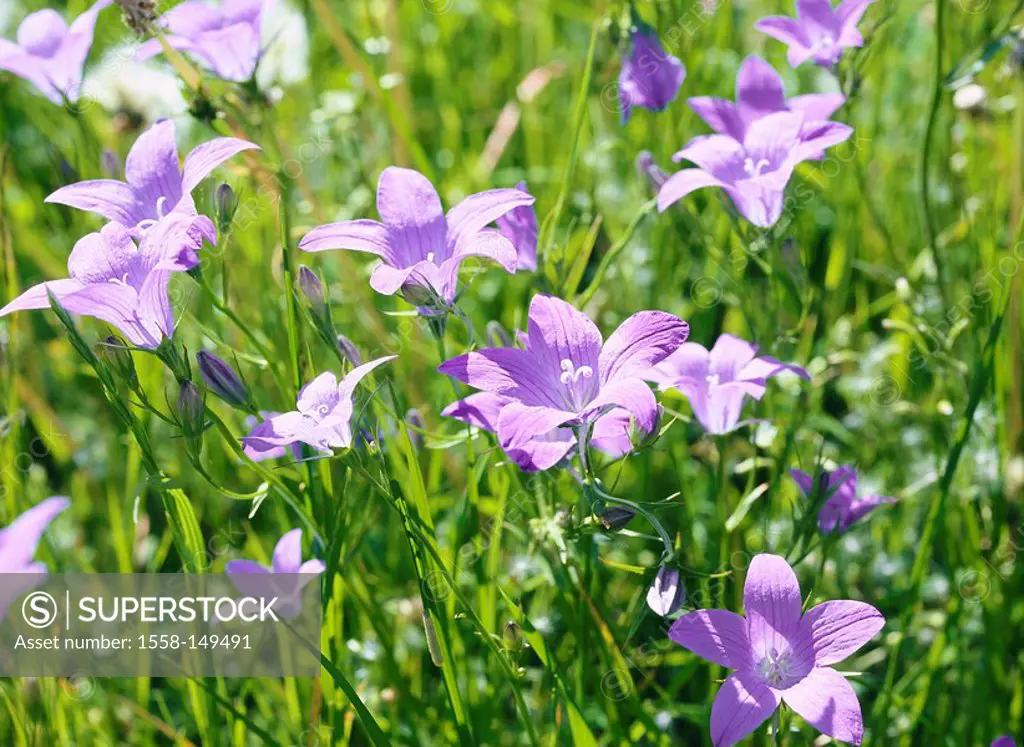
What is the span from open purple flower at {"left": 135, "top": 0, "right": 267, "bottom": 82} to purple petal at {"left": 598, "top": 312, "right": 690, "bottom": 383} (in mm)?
1179

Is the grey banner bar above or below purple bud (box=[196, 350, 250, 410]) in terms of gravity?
below

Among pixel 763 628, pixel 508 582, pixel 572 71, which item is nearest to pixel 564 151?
pixel 572 71

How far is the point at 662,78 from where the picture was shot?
2406mm

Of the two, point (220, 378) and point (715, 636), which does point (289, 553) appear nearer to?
point (220, 378)

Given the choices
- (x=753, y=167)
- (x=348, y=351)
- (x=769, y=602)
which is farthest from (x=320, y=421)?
(x=753, y=167)

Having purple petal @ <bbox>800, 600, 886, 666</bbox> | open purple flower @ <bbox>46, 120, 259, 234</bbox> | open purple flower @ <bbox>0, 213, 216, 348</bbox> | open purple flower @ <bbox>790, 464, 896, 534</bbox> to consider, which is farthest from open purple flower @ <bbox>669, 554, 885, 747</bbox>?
open purple flower @ <bbox>46, 120, 259, 234</bbox>

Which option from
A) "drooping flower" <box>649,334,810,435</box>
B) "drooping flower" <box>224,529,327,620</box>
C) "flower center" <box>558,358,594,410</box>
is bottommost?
"drooping flower" <box>224,529,327,620</box>

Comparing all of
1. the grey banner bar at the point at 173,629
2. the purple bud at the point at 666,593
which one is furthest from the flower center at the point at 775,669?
the grey banner bar at the point at 173,629

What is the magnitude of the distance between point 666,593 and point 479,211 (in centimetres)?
75

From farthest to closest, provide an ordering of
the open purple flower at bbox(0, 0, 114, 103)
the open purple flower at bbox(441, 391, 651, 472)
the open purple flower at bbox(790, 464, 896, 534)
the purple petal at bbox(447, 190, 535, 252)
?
the open purple flower at bbox(0, 0, 114, 103)
the open purple flower at bbox(790, 464, 896, 534)
the purple petal at bbox(447, 190, 535, 252)
the open purple flower at bbox(441, 391, 651, 472)

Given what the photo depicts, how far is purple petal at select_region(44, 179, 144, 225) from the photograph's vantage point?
75.0 inches

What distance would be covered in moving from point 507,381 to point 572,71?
2.70 m

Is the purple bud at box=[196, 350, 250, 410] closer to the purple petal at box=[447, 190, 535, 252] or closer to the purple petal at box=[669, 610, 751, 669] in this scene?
the purple petal at box=[447, 190, 535, 252]

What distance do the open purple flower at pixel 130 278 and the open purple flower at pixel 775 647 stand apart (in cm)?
102
